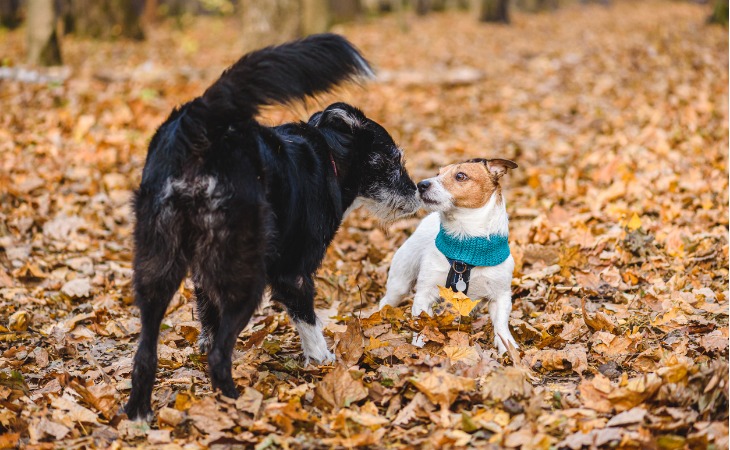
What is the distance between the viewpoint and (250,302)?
3615 millimetres

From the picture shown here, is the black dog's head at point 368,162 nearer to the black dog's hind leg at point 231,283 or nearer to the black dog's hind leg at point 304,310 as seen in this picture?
the black dog's hind leg at point 304,310

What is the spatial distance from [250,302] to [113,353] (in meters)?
1.83

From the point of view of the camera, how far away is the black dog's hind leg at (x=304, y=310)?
4.29 metres

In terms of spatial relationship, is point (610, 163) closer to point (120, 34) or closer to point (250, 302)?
point (250, 302)

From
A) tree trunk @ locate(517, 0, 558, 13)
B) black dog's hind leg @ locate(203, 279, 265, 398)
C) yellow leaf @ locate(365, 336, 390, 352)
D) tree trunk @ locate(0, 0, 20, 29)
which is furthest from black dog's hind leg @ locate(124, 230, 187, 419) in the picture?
tree trunk @ locate(517, 0, 558, 13)

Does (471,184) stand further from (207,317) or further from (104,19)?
(104,19)

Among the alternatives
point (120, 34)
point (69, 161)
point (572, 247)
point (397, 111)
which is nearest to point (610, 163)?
point (572, 247)

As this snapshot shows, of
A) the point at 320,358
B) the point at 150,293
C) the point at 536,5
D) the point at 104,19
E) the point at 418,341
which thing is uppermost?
the point at 536,5

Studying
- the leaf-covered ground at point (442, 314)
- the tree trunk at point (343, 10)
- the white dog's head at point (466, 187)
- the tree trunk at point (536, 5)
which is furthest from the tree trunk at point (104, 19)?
the tree trunk at point (536, 5)

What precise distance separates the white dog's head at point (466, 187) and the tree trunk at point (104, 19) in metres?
16.9

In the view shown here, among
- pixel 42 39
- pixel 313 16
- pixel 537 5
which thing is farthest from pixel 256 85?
pixel 537 5

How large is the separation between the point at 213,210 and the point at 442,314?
2.01 meters

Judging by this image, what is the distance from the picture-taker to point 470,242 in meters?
4.80

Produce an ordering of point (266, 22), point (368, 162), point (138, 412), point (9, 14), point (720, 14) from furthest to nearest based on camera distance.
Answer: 1. point (9, 14)
2. point (720, 14)
3. point (266, 22)
4. point (368, 162)
5. point (138, 412)
